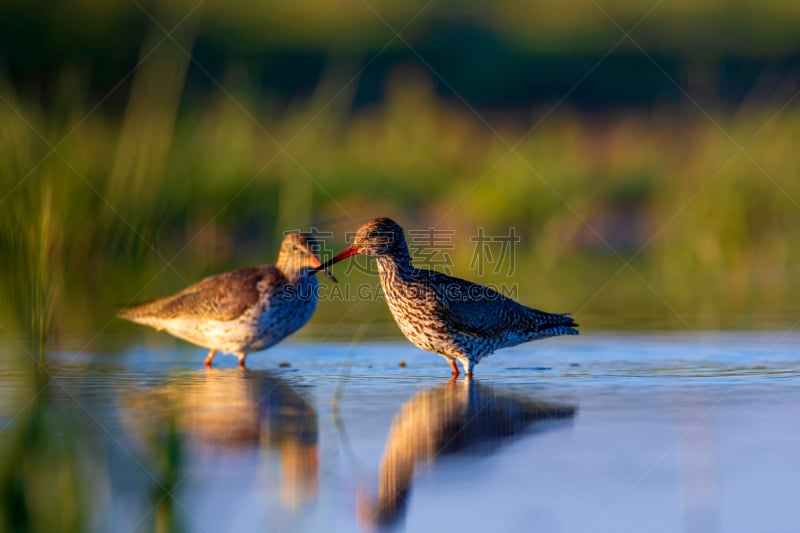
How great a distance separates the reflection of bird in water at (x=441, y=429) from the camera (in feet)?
20.4

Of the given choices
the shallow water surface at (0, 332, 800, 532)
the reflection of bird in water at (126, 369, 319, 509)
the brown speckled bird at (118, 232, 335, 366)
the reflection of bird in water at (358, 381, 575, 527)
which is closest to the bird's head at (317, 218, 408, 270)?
the brown speckled bird at (118, 232, 335, 366)

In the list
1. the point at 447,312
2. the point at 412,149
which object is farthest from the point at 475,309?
the point at 412,149

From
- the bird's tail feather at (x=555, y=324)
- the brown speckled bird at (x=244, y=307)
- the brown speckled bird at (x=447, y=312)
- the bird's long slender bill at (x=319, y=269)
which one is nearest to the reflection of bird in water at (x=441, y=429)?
the brown speckled bird at (x=447, y=312)

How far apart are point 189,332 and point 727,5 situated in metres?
30.9

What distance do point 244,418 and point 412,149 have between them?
1458 centimetres

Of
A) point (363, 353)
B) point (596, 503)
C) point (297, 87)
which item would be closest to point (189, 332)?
point (363, 353)

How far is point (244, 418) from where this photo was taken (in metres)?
8.02

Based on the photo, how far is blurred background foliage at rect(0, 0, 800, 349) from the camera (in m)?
12.4

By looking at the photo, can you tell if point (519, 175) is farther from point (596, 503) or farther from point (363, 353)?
point (596, 503)

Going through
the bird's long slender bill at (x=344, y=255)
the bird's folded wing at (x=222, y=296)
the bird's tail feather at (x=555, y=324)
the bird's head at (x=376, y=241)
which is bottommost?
the bird's tail feather at (x=555, y=324)

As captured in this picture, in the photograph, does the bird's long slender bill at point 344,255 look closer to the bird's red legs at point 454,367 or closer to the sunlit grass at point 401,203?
the bird's red legs at point 454,367

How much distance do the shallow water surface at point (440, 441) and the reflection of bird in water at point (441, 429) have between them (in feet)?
0.06

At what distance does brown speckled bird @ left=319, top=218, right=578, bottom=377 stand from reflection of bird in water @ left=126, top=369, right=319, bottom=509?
1.46m

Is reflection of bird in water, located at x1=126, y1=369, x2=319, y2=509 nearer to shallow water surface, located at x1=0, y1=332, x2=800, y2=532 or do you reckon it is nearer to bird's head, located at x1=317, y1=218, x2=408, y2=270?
shallow water surface, located at x1=0, y1=332, x2=800, y2=532
